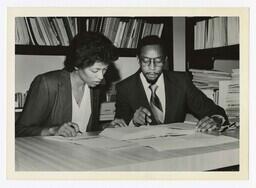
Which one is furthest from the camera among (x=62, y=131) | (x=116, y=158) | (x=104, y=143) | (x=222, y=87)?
(x=222, y=87)

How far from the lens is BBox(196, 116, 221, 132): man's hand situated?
158 centimetres

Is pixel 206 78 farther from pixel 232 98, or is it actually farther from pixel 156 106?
pixel 156 106

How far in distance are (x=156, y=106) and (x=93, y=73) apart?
32 cm

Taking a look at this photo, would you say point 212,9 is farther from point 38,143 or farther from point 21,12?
point 38,143

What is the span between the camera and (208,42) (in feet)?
5.54

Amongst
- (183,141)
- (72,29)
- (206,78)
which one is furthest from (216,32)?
(72,29)

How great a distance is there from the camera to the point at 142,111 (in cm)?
159

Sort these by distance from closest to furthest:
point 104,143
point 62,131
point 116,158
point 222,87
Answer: point 116,158
point 104,143
point 62,131
point 222,87

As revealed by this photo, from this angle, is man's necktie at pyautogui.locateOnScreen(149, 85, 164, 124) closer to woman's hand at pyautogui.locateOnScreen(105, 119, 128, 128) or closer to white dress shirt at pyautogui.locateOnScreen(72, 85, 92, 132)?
woman's hand at pyautogui.locateOnScreen(105, 119, 128, 128)

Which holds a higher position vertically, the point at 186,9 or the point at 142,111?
the point at 186,9

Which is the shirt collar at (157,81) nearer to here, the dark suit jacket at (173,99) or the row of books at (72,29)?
the dark suit jacket at (173,99)

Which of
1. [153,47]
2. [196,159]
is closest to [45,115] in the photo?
[153,47]
